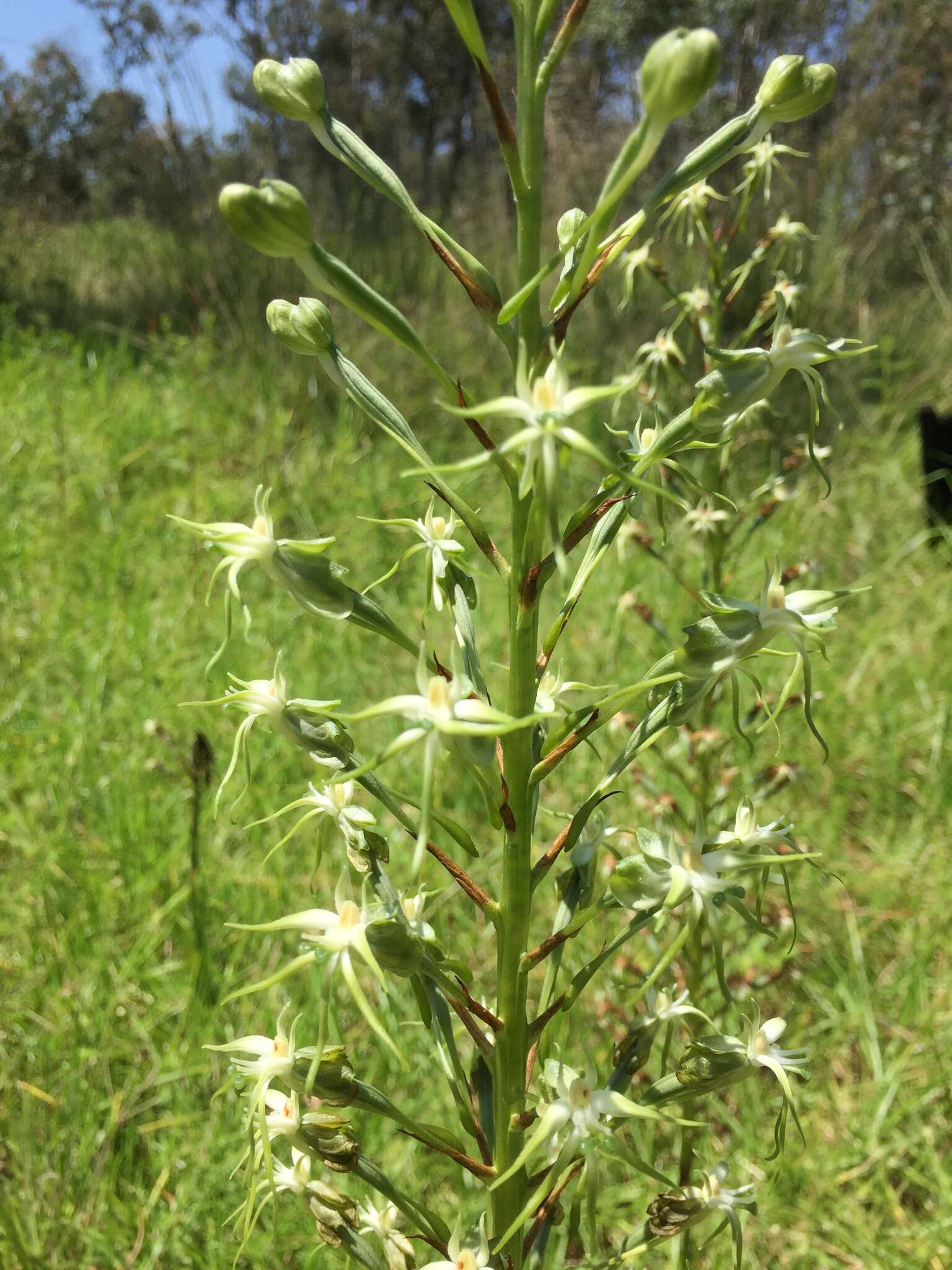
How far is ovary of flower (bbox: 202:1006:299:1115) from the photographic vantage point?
849 mm

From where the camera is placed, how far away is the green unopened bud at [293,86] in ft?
2.68

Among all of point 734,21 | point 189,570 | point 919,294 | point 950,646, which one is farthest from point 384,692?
point 734,21

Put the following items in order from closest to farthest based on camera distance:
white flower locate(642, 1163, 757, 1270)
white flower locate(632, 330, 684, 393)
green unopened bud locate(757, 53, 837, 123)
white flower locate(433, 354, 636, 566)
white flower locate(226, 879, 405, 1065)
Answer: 1. white flower locate(433, 354, 636, 566)
2. white flower locate(226, 879, 405, 1065)
3. green unopened bud locate(757, 53, 837, 123)
4. white flower locate(642, 1163, 757, 1270)
5. white flower locate(632, 330, 684, 393)

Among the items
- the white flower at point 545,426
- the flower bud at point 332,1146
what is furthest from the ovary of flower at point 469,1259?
the white flower at point 545,426

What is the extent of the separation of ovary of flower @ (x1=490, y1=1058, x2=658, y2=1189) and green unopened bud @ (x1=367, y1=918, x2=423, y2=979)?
0.18 metres

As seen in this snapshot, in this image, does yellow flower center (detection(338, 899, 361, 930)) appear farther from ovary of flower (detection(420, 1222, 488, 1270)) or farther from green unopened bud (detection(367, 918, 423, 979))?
ovary of flower (detection(420, 1222, 488, 1270))

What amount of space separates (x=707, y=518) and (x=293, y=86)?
3.66ft

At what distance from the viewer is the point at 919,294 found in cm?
648

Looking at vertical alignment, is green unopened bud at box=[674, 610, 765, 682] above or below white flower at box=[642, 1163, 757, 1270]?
above

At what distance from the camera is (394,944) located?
2.46 feet

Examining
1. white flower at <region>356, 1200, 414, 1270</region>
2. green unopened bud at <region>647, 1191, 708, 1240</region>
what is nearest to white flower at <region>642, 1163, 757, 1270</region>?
green unopened bud at <region>647, 1191, 708, 1240</region>

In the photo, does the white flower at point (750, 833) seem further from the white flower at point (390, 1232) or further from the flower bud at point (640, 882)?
the white flower at point (390, 1232)

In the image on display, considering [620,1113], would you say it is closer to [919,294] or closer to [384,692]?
[384,692]

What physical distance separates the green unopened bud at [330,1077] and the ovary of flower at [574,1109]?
0.17 m
